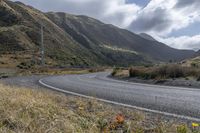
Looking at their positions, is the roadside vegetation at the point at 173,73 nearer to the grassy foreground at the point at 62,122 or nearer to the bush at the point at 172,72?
the bush at the point at 172,72

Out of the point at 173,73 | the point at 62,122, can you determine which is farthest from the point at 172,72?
the point at 62,122

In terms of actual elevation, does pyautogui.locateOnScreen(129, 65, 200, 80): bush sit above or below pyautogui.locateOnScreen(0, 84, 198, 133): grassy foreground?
above

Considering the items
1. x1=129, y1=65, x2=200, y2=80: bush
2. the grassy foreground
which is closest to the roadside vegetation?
x1=129, y1=65, x2=200, y2=80: bush

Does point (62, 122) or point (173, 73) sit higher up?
point (173, 73)

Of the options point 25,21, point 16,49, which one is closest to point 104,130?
point 16,49

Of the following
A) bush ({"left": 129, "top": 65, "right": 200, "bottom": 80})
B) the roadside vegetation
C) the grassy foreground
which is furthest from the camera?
bush ({"left": 129, "top": 65, "right": 200, "bottom": 80})

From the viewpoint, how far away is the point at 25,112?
6199 mm

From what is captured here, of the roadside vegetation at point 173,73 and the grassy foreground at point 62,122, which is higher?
the roadside vegetation at point 173,73

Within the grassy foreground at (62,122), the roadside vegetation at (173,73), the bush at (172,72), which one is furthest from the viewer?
the bush at (172,72)

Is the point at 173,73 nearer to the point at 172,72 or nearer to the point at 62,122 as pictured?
the point at 172,72

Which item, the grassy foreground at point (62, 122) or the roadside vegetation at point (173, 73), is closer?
the grassy foreground at point (62, 122)

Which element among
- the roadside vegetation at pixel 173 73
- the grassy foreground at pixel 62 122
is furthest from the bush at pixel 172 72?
the grassy foreground at pixel 62 122

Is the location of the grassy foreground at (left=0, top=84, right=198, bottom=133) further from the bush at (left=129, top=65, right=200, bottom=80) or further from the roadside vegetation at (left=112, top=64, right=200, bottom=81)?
the bush at (left=129, top=65, right=200, bottom=80)

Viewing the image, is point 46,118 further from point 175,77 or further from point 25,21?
Answer: point 25,21
